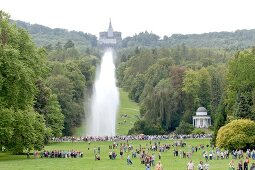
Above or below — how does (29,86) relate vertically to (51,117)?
above

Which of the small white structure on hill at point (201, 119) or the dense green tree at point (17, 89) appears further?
the small white structure on hill at point (201, 119)

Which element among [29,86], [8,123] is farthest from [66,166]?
[29,86]

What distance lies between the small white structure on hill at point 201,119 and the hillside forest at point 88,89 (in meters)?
1.29

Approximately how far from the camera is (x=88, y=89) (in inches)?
4980

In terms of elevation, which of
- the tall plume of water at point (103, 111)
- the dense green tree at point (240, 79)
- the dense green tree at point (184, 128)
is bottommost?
the dense green tree at point (184, 128)

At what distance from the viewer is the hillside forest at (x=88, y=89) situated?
5162 cm

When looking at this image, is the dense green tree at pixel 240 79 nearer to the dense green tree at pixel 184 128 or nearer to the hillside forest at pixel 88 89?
the hillside forest at pixel 88 89

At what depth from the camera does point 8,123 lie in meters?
49.2

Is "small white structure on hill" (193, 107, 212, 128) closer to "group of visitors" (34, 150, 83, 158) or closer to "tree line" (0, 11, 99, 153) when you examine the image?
"tree line" (0, 11, 99, 153)

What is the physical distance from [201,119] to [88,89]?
28.9m

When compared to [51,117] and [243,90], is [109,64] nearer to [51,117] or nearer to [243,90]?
[51,117]

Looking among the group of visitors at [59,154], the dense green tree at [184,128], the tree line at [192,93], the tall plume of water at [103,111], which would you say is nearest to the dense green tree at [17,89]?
the group of visitors at [59,154]

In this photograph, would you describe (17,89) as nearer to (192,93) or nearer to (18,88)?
(18,88)

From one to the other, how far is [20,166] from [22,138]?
26.9 ft
